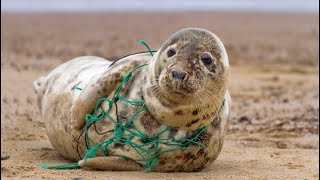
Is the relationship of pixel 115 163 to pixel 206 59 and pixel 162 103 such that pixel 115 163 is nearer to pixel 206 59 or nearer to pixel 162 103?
pixel 162 103

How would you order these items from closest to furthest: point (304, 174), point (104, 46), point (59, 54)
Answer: point (304, 174) → point (59, 54) → point (104, 46)

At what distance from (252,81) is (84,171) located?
814 cm

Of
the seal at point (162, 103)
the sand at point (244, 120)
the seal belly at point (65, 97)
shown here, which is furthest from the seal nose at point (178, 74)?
the seal belly at point (65, 97)

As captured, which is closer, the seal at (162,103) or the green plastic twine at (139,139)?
the seal at (162,103)

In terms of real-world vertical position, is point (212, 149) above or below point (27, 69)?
above

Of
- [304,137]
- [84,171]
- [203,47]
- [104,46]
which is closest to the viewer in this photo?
[203,47]

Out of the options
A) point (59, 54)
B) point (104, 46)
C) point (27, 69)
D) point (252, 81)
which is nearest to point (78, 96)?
point (27, 69)

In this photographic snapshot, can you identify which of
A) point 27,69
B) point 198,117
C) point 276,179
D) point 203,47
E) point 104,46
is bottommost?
point 104,46

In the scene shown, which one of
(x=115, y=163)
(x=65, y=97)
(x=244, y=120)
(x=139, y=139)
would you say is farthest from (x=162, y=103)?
(x=244, y=120)

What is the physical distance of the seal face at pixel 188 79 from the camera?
16.6ft

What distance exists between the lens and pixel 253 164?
6496 mm

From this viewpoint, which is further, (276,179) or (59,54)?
(59,54)

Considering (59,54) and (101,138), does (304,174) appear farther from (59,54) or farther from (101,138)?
(59,54)

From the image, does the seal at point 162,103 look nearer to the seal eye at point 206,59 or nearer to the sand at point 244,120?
the seal eye at point 206,59
